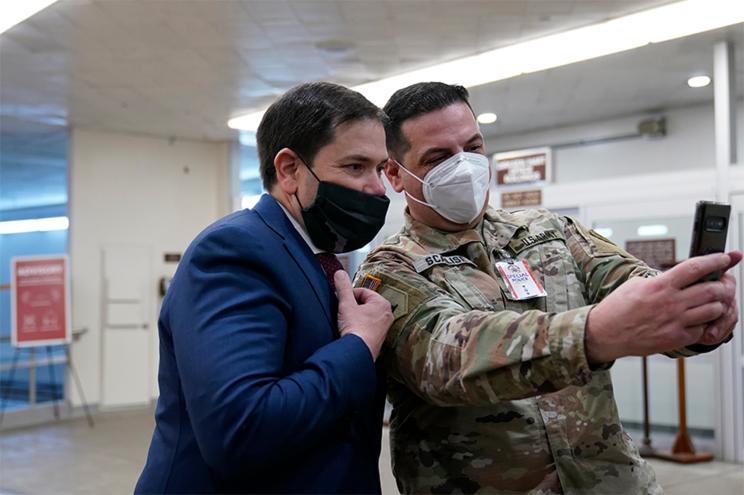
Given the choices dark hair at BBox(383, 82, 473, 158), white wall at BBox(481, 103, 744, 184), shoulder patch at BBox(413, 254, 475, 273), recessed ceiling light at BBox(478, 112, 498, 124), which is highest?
recessed ceiling light at BBox(478, 112, 498, 124)

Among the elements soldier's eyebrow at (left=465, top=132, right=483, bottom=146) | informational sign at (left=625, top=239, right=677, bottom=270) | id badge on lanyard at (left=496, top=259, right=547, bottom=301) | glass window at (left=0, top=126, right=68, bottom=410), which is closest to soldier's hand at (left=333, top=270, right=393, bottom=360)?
id badge on lanyard at (left=496, top=259, right=547, bottom=301)

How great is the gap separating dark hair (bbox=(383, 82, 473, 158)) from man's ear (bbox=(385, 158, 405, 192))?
0.03 meters

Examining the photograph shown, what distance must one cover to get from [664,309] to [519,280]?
0.54m

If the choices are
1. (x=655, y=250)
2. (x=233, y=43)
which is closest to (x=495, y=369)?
(x=233, y=43)

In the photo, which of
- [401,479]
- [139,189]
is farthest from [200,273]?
[139,189]

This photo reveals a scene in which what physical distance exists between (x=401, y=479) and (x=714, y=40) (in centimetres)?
542

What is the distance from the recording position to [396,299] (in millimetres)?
1292

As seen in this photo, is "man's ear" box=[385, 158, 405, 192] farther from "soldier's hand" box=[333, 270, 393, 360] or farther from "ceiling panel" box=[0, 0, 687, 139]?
"ceiling panel" box=[0, 0, 687, 139]

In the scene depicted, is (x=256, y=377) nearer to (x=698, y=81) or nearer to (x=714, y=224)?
(x=714, y=224)

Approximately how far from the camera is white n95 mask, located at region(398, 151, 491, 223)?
61.0 inches

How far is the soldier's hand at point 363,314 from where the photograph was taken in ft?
3.74

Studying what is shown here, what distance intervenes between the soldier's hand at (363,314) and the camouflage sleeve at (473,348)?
0.06 meters

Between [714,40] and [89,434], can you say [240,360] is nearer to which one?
[714,40]

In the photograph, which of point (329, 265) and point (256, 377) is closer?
point (256, 377)
